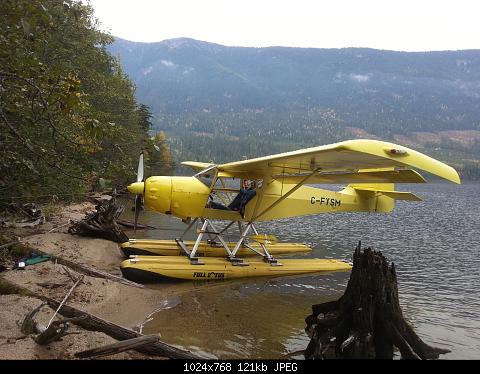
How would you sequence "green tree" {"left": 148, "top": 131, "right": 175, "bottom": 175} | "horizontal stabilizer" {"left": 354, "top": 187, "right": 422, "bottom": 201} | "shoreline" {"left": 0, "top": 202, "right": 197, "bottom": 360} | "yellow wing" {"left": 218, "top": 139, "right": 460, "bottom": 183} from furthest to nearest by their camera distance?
"horizontal stabilizer" {"left": 354, "top": 187, "right": 422, "bottom": 201}
"green tree" {"left": 148, "top": 131, "right": 175, "bottom": 175}
"yellow wing" {"left": 218, "top": 139, "right": 460, "bottom": 183}
"shoreline" {"left": 0, "top": 202, "right": 197, "bottom": 360}

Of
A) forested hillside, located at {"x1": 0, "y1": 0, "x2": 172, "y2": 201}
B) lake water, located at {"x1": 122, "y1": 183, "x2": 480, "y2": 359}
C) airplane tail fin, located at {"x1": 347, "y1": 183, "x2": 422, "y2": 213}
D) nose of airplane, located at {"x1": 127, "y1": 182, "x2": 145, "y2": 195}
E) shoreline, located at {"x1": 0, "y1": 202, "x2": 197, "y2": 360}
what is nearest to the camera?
forested hillside, located at {"x1": 0, "y1": 0, "x2": 172, "y2": 201}

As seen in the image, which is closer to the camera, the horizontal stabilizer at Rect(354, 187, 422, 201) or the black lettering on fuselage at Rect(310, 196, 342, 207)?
the horizontal stabilizer at Rect(354, 187, 422, 201)

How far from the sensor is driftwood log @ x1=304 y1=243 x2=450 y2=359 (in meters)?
5.63

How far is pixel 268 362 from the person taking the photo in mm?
5824

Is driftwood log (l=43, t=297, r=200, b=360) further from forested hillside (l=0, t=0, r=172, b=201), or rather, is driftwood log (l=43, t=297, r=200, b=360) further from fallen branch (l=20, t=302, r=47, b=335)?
forested hillside (l=0, t=0, r=172, b=201)

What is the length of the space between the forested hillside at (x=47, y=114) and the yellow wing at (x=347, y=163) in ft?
9.03

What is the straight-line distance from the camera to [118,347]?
502cm

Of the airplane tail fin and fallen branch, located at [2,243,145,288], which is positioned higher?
the airplane tail fin

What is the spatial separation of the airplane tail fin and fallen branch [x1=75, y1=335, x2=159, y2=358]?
10025 mm

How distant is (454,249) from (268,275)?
35.5 ft

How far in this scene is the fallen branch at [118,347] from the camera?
16.3ft

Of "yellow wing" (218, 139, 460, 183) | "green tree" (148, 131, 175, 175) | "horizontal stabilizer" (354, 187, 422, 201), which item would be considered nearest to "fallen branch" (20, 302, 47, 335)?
"green tree" (148, 131, 175, 175)

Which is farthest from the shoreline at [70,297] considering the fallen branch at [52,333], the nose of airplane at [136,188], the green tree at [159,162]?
the green tree at [159,162]

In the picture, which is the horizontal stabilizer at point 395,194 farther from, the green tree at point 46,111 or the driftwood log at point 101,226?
the driftwood log at point 101,226
